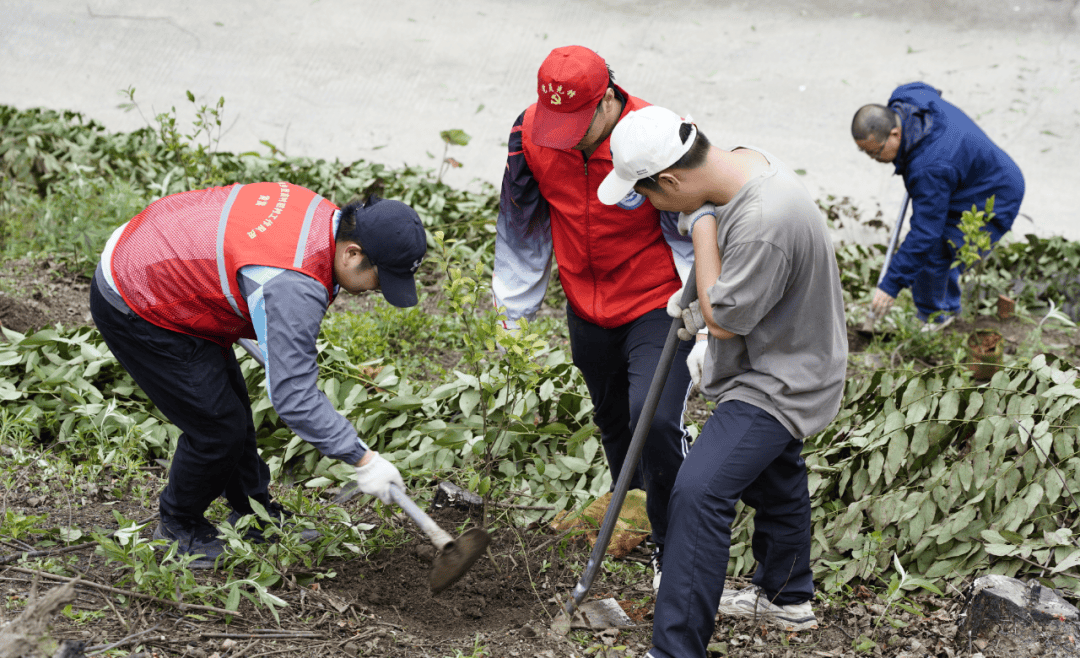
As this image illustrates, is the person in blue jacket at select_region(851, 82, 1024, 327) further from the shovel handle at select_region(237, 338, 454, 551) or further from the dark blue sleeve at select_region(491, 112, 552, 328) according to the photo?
the shovel handle at select_region(237, 338, 454, 551)

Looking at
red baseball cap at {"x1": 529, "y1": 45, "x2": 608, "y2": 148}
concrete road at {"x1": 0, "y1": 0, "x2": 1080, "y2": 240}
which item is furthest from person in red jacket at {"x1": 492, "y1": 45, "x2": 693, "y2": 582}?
concrete road at {"x1": 0, "y1": 0, "x2": 1080, "y2": 240}

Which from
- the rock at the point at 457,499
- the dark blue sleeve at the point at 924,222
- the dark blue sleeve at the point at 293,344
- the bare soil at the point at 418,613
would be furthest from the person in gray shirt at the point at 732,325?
the dark blue sleeve at the point at 924,222

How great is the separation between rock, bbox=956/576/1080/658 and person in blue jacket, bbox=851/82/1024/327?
2210 mm

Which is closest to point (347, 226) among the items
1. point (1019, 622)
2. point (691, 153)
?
point (691, 153)

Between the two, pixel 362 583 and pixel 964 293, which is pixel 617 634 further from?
pixel 964 293

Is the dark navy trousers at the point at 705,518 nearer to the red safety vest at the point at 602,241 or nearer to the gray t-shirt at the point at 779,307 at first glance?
the gray t-shirt at the point at 779,307

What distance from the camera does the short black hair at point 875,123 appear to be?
434 centimetres

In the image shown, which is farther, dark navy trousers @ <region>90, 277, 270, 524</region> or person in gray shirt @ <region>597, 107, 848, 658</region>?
dark navy trousers @ <region>90, 277, 270, 524</region>

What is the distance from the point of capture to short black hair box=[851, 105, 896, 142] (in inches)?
171

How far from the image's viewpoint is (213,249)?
226 centimetres

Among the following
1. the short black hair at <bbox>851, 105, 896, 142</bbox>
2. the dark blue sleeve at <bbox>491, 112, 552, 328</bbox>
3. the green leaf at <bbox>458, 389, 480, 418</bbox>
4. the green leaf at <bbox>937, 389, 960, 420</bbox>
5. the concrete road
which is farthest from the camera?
the concrete road

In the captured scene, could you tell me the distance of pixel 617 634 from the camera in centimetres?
250

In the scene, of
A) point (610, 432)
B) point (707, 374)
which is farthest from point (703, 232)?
point (610, 432)

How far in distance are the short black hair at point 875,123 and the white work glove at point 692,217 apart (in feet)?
8.11
